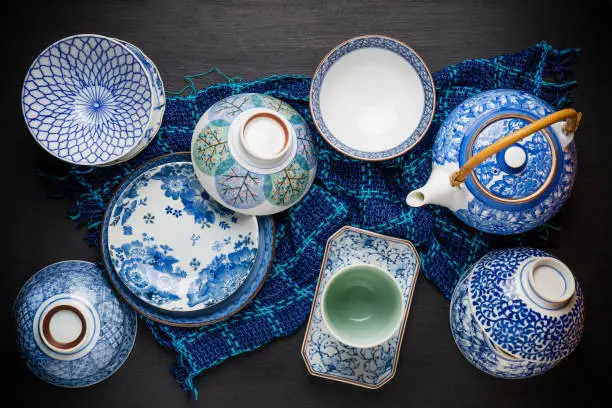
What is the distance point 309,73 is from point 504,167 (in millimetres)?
428

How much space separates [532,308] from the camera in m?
0.84

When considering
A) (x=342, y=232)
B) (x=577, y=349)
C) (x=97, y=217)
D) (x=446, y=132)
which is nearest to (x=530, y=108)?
(x=446, y=132)

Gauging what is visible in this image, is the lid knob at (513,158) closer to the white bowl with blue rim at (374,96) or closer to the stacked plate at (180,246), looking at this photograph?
the white bowl with blue rim at (374,96)

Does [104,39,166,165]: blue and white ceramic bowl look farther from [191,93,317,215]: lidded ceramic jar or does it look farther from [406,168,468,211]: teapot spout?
[406,168,468,211]: teapot spout

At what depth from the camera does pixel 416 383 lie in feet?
3.32

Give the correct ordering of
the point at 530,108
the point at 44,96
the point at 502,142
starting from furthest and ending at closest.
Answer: the point at 44,96 < the point at 530,108 < the point at 502,142

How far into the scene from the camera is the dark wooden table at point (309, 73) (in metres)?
1.01

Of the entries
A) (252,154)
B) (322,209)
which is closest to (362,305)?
(322,209)

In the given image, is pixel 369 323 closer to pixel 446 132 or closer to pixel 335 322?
pixel 335 322

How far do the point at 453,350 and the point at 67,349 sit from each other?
691 millimetres

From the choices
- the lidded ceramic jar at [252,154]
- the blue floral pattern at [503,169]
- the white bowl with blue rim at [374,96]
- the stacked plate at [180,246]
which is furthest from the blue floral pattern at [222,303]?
the blue floral pattern at [503,169]

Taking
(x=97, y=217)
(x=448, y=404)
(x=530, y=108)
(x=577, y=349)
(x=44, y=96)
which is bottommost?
(x=448, y=404)

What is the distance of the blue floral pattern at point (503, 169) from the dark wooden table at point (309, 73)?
0.21 m

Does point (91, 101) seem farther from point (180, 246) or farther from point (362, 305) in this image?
point (362, 305)
